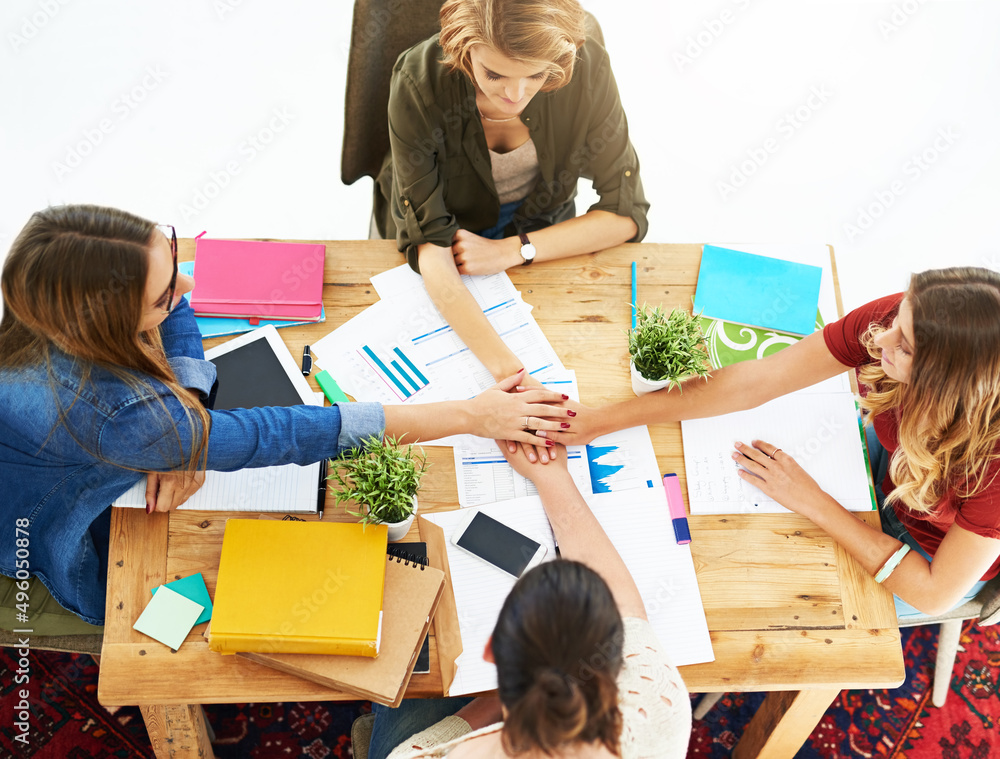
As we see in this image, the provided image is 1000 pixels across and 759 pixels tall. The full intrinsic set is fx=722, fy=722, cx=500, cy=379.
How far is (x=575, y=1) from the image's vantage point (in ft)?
4.51

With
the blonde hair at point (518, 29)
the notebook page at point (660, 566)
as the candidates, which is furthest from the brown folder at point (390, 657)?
the blonde hair at point (518, 29)

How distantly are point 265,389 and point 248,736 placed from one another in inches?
39.9

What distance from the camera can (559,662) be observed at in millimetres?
812

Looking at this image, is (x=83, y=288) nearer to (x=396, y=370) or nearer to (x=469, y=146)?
(x=396, y=370)

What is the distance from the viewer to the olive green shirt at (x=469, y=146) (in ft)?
4.95

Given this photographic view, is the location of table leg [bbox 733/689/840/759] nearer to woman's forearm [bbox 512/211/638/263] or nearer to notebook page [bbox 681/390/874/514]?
notebook page [bbox 681/390/874/514]

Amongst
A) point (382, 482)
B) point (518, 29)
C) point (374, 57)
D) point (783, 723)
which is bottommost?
point (783, 723)

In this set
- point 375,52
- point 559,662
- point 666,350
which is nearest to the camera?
point 559,662

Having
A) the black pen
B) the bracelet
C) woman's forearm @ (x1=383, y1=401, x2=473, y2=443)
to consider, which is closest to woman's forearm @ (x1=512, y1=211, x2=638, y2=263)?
woman's forearm @ (x1=383, y1=401, x2=473, y2=443)

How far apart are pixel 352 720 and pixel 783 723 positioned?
1053 mm

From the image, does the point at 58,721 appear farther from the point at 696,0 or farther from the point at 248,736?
the point at 696,0

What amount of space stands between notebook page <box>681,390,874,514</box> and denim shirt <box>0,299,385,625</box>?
615 mm

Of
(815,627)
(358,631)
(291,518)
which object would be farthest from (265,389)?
(815,627)

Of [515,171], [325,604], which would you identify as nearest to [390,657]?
[325,604]
